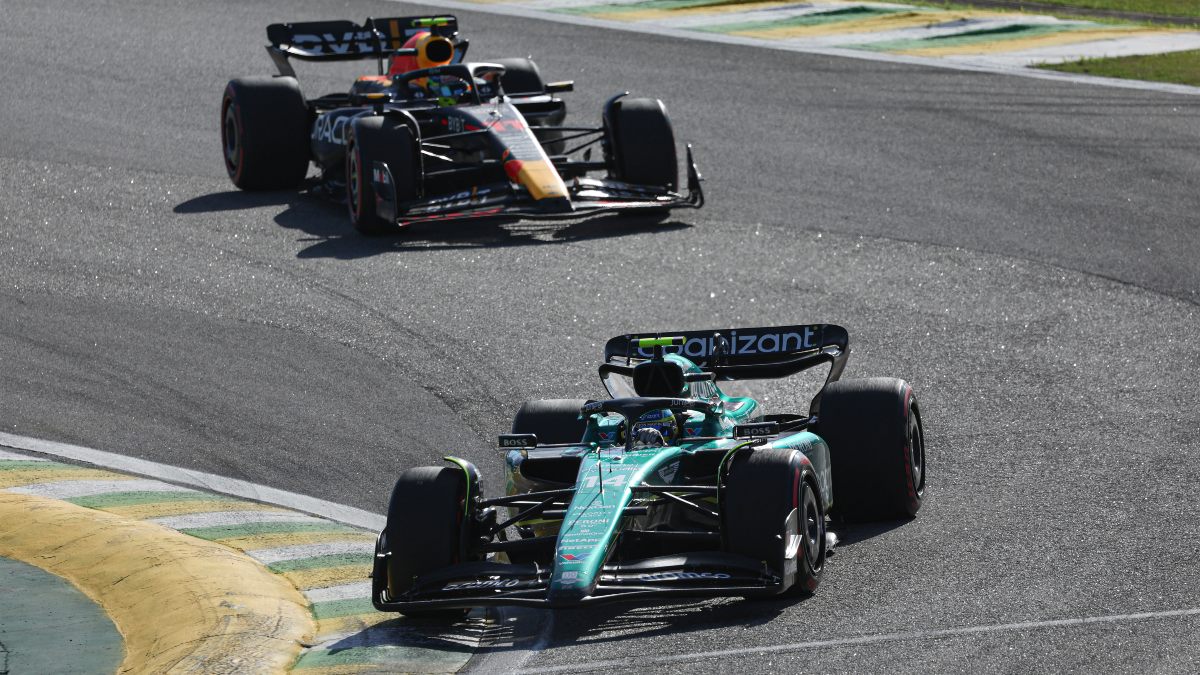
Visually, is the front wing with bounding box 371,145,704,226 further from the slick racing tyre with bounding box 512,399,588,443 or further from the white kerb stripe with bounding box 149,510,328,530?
the white kerb stripe with bounding box 149,510,328,530

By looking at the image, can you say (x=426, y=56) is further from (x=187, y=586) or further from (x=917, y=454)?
(x=187, y=586)

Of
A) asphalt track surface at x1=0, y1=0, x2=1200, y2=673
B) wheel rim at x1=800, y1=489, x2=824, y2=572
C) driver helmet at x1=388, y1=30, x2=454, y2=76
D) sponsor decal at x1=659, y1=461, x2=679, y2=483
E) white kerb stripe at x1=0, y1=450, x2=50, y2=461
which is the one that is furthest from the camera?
driver helmet at x1=388, y1=30, x2=454, y2=76

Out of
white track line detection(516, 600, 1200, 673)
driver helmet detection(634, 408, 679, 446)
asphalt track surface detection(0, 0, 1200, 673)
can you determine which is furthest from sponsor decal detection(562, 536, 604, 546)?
driver helmet detection(634, 408, 679, 446)

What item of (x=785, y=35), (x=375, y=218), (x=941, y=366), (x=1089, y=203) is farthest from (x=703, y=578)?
(x=785, y=35)

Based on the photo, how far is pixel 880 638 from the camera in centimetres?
770

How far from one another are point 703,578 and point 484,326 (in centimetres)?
622

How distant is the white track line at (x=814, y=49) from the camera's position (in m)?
21.6

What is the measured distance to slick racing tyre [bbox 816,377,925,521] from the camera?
31.8ft

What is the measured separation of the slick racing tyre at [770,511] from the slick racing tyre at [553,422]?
1812mm

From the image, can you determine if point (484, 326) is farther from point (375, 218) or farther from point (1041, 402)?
point (1041, 402)

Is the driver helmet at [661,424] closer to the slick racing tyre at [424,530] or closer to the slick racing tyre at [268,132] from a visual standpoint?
the slick racing tyre at [424,530]

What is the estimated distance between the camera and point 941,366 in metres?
13.0

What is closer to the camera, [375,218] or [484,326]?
[484,326]

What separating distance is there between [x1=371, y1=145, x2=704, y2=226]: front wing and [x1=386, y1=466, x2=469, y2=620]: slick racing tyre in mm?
7480
